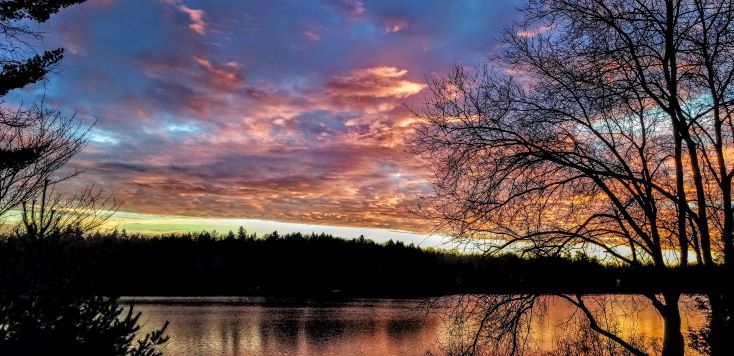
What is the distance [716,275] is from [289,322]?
50755 millimetres

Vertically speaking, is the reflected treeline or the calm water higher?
the reflected treeline

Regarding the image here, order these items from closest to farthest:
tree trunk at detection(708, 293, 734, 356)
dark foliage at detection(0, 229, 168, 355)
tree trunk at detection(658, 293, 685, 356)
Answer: dark foliage at detection(0, 229, 168, 355) → tree trunk at detection(708, 293, 734, 356) → tree trunk at detection(658, 293, 685, 356)

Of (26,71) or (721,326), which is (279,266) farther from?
(721,326)

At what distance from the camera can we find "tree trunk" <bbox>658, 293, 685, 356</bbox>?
34.8 feet

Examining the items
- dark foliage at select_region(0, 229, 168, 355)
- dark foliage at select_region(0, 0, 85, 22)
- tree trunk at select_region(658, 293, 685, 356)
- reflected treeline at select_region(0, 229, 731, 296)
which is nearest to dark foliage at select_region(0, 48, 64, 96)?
dark foliage at select_region(0, 0, 85, 22)

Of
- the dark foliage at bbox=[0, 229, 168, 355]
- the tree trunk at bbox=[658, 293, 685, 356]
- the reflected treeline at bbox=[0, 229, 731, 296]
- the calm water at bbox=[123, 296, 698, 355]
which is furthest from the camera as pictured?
the reflected treeline at bbox=[0, 229, 731, 296]

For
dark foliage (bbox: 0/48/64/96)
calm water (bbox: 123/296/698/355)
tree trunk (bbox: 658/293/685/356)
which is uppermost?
dark foliage (bbox: 0/48/64/96)

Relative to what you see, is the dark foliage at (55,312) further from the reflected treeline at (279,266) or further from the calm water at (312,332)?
the reflected treeline at (279,266)

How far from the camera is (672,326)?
10750mm

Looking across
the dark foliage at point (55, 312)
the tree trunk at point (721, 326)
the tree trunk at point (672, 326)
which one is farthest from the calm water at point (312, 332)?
the dark foliage at point (55, 312)

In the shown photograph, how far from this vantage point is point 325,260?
437 ft

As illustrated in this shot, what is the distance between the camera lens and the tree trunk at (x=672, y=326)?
1059 centimetres

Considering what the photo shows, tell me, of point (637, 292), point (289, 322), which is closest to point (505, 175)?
point (637, 292)

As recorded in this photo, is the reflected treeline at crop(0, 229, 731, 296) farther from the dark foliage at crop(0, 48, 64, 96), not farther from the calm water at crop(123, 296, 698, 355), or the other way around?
the dark foliage at crop(0, 48, 64, 96)
